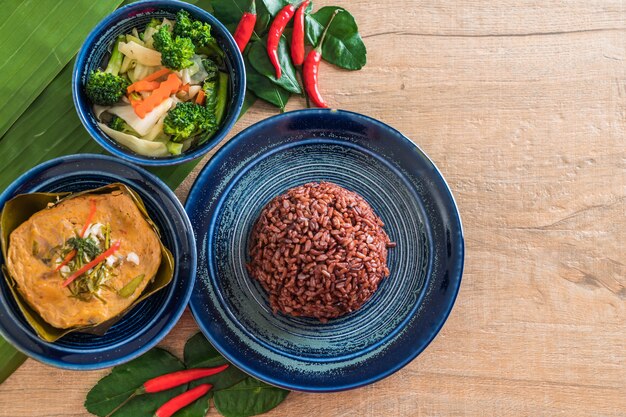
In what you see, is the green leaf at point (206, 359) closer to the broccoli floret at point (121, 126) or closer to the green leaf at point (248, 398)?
the green leaf at point (248, 398)

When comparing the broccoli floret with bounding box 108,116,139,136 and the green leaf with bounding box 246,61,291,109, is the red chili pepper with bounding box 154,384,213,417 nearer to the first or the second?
the broccoli floret with bounding box 108,116,139,136

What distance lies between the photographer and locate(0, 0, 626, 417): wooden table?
376 cm

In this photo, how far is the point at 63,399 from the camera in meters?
3.59

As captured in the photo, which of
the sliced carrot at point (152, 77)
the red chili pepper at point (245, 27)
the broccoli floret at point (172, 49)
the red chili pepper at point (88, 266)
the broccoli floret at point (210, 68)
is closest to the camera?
the red chili pepper at point (88, 266)

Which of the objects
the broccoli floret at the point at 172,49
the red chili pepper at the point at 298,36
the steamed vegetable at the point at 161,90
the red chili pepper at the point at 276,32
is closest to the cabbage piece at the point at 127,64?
the steamed vegetable at the point at 161,90

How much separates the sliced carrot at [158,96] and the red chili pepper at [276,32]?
0.61 metres

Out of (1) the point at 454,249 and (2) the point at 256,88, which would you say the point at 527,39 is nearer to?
(1) the point at 454,249

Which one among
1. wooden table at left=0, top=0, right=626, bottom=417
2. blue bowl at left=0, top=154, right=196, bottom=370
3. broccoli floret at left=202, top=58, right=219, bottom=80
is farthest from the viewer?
wooden table at left=0, top=0, right=626, bottom=417

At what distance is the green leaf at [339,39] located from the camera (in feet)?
12.5

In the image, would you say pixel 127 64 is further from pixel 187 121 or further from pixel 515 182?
pixel 515 182

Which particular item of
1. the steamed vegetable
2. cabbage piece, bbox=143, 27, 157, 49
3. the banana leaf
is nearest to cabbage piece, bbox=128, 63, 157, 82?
the steamed vegetable

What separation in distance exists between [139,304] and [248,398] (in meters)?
0.84

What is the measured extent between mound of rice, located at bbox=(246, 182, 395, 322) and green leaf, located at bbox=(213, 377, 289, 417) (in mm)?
487

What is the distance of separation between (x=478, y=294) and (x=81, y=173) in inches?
92.8
